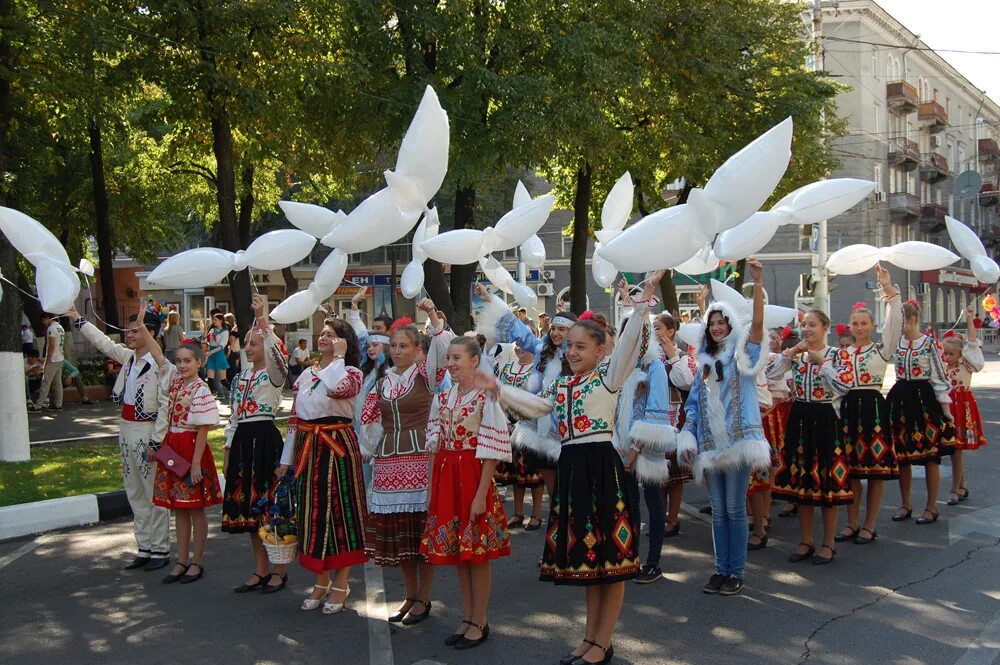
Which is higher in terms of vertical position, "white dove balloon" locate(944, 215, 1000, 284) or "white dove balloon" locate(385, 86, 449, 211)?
"white dove balloon" locate(385, 86, 449, 211)

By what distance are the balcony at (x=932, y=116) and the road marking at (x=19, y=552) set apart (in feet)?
164

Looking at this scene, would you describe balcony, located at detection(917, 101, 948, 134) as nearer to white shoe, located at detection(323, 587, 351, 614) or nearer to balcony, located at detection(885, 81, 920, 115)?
balcony, located at detection(885, 81, 920, 115)

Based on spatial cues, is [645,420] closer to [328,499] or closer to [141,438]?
[328,499]

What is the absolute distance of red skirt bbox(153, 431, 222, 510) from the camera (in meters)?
6.77

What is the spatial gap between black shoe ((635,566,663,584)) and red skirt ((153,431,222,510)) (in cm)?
304

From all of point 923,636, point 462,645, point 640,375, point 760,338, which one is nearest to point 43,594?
point 462,645

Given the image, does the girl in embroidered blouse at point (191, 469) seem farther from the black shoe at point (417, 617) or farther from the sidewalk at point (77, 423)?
the sidewalk at point (77, 423)

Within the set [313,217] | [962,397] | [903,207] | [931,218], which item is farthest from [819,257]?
[931,218]

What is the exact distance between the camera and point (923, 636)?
539cm

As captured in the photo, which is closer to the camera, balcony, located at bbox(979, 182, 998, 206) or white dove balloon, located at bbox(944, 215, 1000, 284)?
white dove balloon, located at bbox(944, 215, 1000, 284)

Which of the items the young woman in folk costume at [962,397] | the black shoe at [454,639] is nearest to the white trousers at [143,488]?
the black shoe at [454,639]

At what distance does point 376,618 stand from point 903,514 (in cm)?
504

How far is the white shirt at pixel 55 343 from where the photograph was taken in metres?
16.8

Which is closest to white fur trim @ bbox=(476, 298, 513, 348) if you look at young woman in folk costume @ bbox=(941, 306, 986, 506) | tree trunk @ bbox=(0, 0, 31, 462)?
young woman in folk costume @ bbox=(941, 306, 986, 506)
